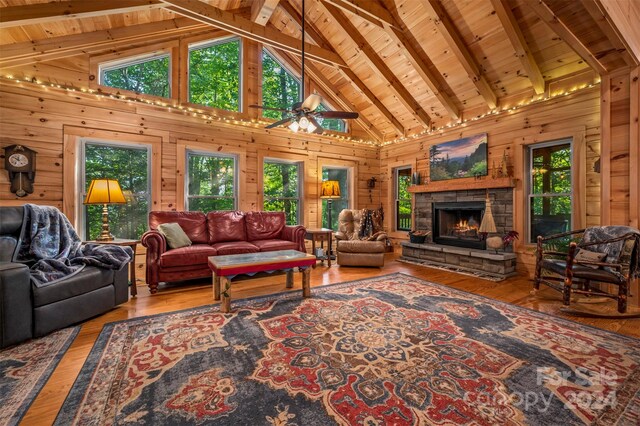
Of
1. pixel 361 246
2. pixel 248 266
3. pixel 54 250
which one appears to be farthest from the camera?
pixel 361 246

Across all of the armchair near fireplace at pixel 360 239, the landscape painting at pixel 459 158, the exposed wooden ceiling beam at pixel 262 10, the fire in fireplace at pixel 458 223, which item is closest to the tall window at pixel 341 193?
the armchair near fireplace at pixel 360 239

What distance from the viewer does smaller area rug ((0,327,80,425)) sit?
1452mm

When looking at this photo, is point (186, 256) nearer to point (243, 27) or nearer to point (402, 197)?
point (243, 27)

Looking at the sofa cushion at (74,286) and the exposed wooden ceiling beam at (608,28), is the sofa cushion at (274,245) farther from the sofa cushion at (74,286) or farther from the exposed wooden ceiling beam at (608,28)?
the exposed wooden ceiling beam at (608,28)

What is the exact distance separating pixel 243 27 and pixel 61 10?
2.07m

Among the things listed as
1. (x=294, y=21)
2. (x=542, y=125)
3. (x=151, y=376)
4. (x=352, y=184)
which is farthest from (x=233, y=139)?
(x=542, y=125)

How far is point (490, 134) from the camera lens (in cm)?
480

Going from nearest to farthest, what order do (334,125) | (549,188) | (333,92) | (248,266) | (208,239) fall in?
1. (248,266)
2. (549,188)
3. (208,239)
4. (333,92)
5. (334,125)

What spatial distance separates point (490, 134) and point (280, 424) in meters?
5.27

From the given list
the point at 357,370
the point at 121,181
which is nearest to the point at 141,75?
the point at 121,181

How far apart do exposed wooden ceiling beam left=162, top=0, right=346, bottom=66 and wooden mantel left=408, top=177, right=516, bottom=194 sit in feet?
9.54

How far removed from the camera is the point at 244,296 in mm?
3240

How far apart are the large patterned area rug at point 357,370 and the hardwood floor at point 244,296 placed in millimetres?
101

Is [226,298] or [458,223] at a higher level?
[458,223]
